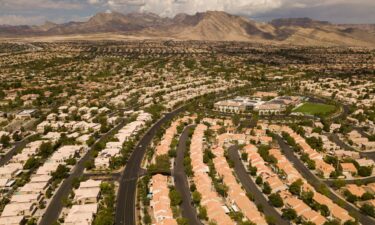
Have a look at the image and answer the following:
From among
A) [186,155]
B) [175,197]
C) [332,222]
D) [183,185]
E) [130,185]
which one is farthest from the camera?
[186,155]

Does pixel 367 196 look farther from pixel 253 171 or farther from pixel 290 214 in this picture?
pixel 253 171

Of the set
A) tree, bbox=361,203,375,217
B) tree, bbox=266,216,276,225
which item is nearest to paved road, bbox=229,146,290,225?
tree, bbox=266,216,276,225

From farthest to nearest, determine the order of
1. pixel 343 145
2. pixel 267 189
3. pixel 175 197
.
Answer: pixel 343 145
pixel 267 189
pixel 175 197

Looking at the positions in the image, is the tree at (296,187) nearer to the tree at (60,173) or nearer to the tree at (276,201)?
the tree at (276,201)

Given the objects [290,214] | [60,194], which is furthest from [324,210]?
[60,194]

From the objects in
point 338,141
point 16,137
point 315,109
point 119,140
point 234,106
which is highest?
point 234,106

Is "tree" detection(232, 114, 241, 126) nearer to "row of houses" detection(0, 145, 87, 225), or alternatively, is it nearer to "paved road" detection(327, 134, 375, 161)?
"paved road" detection(327, 134, 375, 161)

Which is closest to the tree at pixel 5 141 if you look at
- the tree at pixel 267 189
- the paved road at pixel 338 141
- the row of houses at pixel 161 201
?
the row of houses at pixel 161 201
